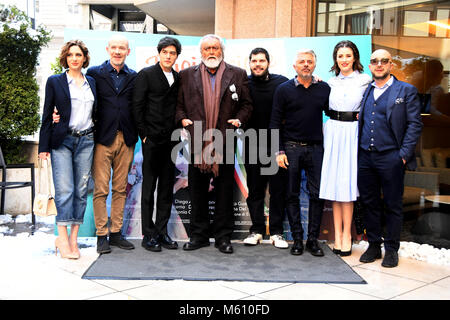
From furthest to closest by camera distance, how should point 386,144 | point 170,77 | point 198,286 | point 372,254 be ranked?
1. point 170,77
2. point 372,254
3. point 386,144
4. point 198,286

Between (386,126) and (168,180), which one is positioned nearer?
(386,126)

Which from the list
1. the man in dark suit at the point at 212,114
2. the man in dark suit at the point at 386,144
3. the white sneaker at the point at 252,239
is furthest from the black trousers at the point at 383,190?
the man in dark suit at the point at 212,114

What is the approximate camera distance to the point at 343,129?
4.32 metres

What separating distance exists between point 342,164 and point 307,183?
0.38 meters

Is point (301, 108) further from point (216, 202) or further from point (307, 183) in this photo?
point (216, 202)

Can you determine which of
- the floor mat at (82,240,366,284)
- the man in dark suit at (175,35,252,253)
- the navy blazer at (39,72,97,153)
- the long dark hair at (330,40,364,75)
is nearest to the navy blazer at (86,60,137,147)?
the navy blazer at (39,72,97,153)

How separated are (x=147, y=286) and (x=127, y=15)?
13.5 meters

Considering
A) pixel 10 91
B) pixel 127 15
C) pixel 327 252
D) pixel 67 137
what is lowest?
pixel 327 252

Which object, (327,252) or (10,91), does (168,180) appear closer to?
(327,252)

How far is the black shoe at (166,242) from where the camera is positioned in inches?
177

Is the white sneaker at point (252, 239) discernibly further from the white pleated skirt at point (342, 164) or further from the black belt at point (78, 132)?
the black belt at point (78, 132)

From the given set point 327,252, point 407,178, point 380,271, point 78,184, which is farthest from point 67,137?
point 407,178

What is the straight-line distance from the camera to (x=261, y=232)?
15.8 feet

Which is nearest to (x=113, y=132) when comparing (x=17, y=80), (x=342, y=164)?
(x=342, y=164)
